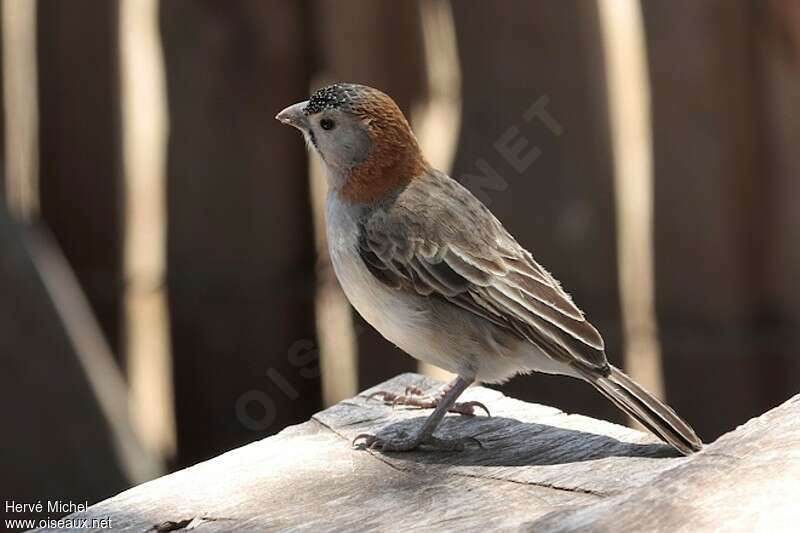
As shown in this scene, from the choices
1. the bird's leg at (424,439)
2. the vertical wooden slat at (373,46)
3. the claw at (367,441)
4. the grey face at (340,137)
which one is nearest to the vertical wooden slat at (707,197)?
the vertical wooden slat at (373,46)

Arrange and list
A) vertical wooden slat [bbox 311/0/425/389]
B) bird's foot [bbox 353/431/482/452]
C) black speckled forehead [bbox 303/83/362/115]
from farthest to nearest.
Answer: vertical wooden slat [bbox 311/0/425/389] → black speckled forehead [bbox 303/83/362/115] → bird's foot [bbox 353/431/482/452]

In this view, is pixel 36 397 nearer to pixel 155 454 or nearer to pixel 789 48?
pixel 155 454

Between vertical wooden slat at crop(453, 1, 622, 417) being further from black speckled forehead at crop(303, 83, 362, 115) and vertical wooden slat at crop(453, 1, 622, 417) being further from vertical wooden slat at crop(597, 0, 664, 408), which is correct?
black speckled forehead at crop(303, 83, 362, 115)

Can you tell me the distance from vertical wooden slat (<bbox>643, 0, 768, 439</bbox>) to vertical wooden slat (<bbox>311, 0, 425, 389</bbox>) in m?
1.02

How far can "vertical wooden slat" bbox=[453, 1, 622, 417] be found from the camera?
562 cm

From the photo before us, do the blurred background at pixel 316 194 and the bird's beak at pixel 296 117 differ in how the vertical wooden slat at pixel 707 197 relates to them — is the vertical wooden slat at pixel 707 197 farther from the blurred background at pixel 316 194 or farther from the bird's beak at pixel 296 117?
the bird's beak at pixel 296 117

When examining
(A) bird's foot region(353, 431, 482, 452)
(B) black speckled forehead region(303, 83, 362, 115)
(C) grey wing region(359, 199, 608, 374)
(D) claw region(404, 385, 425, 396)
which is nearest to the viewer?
(A) bird's foot region(353, 431, 482, 452)

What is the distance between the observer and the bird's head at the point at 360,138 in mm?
4234

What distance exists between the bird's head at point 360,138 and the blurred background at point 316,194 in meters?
1.44

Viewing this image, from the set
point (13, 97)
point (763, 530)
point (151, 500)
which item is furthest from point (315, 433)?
point (13, 97)

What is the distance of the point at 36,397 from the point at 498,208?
2.17 m

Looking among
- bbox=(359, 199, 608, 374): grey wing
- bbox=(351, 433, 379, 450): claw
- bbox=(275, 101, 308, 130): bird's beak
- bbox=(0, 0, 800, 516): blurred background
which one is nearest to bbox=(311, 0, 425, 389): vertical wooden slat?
bbox=(0, 0, 800, 516): blurred background

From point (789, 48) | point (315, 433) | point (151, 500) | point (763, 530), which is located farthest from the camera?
point (789, 48)

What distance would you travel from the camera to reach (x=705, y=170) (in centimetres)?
560
